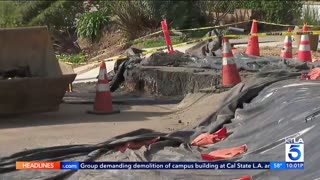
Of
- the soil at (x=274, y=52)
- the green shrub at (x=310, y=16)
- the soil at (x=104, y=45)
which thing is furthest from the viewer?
the green shrub at (x=310, y=16)

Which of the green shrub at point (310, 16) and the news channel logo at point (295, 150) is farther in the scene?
the green shrub at point (310, 16)

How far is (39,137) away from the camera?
330 inches

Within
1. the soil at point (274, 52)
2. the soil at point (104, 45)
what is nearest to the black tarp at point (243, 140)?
the soil at point (274, 52)

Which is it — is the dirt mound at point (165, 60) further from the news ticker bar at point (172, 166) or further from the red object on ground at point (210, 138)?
the news ticker bar at point (172, 166)

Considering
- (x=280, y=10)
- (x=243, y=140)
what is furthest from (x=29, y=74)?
(x=280, y=10)

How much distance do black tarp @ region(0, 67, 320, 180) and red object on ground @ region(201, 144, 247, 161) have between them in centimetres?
8

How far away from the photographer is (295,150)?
18.9ft

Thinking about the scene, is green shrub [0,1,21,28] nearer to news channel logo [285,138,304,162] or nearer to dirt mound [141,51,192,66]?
dirt mound [141,51,192,66]

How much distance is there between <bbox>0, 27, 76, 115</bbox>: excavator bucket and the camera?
365 inches

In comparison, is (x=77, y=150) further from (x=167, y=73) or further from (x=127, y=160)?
(x=167, y=73)

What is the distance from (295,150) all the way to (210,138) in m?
1.59

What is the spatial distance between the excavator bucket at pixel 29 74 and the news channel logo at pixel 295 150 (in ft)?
14.6

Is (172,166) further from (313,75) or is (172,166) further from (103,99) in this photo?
(103,99)

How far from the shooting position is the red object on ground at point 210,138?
23.5ft
